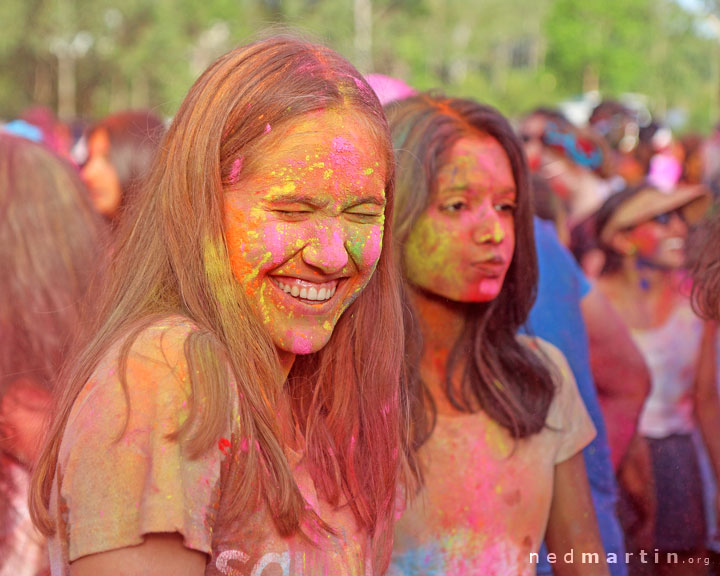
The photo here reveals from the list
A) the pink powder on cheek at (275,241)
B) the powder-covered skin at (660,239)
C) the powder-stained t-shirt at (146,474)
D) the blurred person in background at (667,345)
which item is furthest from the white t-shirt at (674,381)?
the powder-stained t-shirt at (146,474)

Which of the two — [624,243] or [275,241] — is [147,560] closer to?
[275,241]

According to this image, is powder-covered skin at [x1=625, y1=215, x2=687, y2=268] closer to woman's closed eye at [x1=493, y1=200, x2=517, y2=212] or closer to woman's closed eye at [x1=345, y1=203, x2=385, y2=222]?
woman's closed eye at [x1=493, y1=200, x2=517, y2=212]

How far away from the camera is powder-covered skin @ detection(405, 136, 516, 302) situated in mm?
2250

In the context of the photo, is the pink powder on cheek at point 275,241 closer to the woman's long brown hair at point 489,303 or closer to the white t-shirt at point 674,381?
the woman's long brown hair at point 489,303

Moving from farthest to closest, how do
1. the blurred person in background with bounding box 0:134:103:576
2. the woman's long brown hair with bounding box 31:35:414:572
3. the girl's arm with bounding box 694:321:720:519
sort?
the girl's arm with bounding box 694:321:720:519 < the blurred person in background with bounding box 0:134:103:576 < the woman's long brown hair with bounding box 31:35:414:572

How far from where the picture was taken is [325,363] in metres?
1.67

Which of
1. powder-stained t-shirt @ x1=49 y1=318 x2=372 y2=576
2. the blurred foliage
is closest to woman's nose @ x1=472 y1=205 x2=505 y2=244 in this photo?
powder-stained t-shirt @ x1=49 y1=318 x2=372 y2=576

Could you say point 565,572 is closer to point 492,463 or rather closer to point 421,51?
point 492,463

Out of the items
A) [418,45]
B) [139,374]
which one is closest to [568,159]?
[139,374]

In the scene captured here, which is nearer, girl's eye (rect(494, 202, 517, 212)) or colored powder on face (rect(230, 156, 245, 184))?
colored powder on face (rect(230, 156, 245, 184))

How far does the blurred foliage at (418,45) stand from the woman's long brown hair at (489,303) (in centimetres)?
1598

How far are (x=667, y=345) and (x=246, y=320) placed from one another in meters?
2.96

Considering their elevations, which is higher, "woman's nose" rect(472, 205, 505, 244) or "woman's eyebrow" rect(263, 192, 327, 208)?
"woman's nose" rect(472, 205, 505, 244)

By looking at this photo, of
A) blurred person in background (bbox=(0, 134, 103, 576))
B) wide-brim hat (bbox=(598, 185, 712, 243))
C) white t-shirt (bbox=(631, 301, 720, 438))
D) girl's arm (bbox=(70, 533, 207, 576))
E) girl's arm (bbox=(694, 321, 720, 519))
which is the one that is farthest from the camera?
wide-brim hat (bbox=(598, 185, 712, 243))
